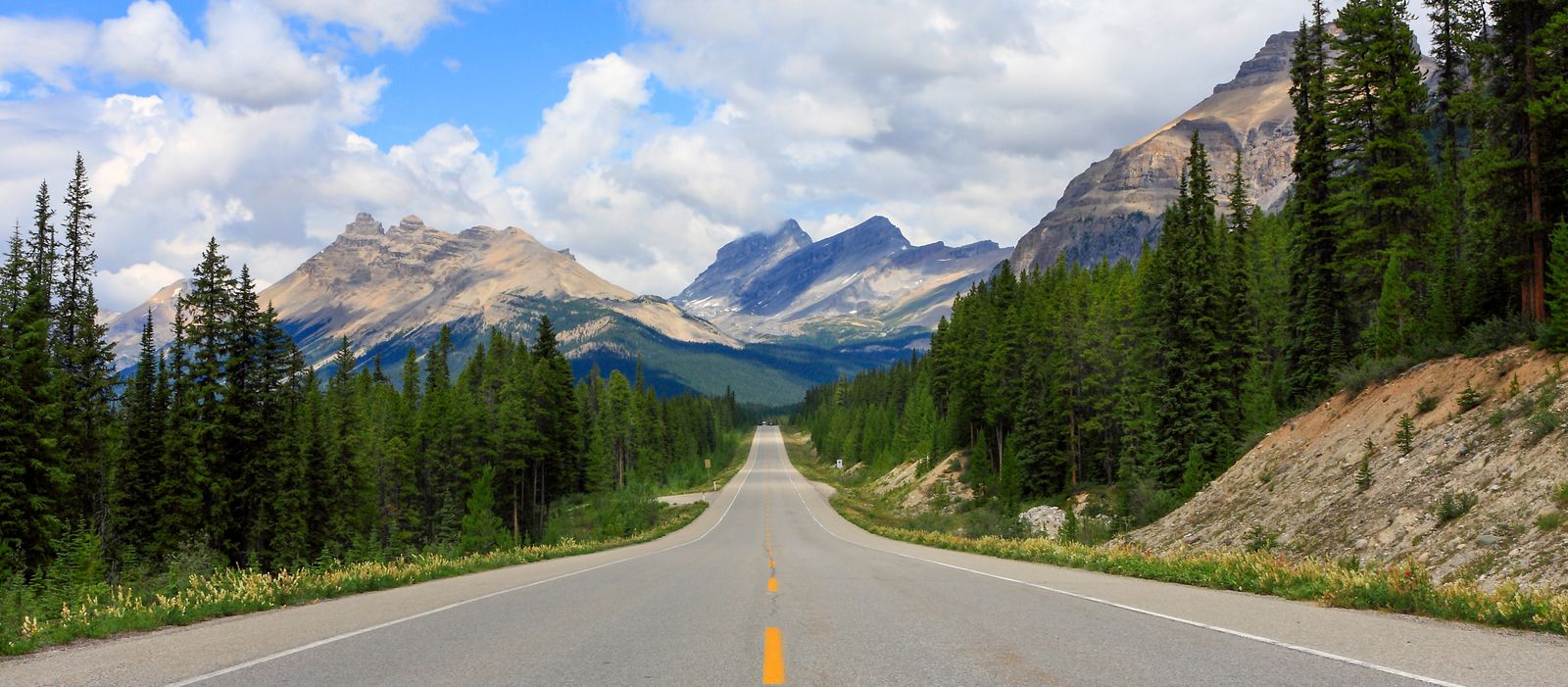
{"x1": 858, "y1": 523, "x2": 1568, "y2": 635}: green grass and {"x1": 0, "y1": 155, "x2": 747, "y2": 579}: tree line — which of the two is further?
{"x1": 0, "y1": 155, "x2": 747, "y2": 579}: tree line

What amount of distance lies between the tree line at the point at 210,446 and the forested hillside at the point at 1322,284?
34081 millimetres

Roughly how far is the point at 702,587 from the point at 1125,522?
27.0 meters

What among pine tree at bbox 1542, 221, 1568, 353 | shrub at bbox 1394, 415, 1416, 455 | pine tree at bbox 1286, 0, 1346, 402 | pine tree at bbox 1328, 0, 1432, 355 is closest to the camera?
pine tree at bbox 1542, 221, 1568, 353

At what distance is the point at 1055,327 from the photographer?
51.4 meters

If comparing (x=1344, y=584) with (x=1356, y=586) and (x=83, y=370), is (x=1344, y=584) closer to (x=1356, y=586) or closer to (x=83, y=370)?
(x=1356, y=586)

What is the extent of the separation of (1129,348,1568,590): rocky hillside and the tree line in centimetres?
3218

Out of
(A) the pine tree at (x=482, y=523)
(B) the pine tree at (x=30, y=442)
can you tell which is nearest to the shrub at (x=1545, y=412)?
(B) the pine tree at (x=30, y=442)

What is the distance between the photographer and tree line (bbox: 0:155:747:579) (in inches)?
1080

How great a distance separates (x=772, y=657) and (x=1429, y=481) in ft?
63.6

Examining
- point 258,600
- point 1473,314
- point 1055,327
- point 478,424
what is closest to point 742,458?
point 478,424

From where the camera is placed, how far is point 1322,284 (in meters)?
34.5

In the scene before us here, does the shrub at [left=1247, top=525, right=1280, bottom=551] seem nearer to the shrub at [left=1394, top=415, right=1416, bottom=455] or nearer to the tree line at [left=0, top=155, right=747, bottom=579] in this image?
the shrub at [left=1394, top=415, right=1416, bottom=455]

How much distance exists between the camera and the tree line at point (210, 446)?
2744 centimetres

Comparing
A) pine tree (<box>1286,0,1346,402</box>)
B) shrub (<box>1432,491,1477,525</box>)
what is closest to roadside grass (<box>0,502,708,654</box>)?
shrub (<box>1432,491,1477,525</box>)
